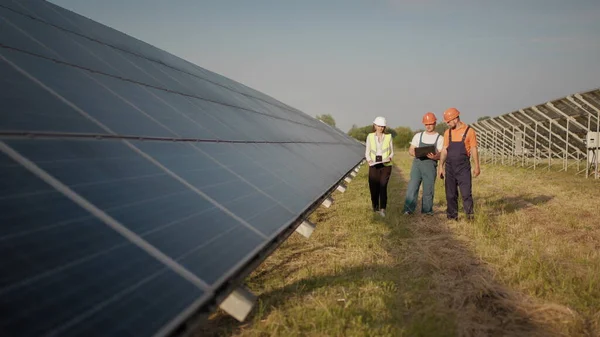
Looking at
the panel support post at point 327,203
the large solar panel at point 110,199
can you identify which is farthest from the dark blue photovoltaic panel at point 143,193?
the panel support post at point 327,203

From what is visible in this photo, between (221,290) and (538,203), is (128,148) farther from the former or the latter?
(538,203)

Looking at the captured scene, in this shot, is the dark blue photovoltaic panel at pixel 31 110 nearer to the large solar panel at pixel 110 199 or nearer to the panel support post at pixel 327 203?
the large solar panel at pixel 110 199

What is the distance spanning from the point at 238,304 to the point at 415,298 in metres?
2.14

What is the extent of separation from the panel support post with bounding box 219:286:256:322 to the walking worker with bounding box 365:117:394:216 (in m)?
6.11

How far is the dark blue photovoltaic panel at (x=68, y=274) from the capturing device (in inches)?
62.7

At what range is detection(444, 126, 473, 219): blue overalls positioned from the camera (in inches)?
303

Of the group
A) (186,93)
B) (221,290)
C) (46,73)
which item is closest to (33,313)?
(221,290)

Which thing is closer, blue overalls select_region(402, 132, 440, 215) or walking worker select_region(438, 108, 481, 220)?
walking worker select_region(438, 108, 481, 220)

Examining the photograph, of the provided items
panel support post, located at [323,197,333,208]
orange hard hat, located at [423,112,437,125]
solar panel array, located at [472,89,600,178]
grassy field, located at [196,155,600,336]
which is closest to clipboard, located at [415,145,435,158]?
orange hard hat, located at [423,112,437,125]

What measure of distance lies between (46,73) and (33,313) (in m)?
3.32

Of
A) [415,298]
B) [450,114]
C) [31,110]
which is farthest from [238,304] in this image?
[450,114]

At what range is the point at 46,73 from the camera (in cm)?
404

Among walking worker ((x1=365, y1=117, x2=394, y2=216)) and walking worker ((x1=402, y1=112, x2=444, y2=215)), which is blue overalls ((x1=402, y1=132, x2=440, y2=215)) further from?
walking worker ((x1=365, y1=117, x2=394, y2=216))

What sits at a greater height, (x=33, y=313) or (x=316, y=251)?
(x=33, y=313)
